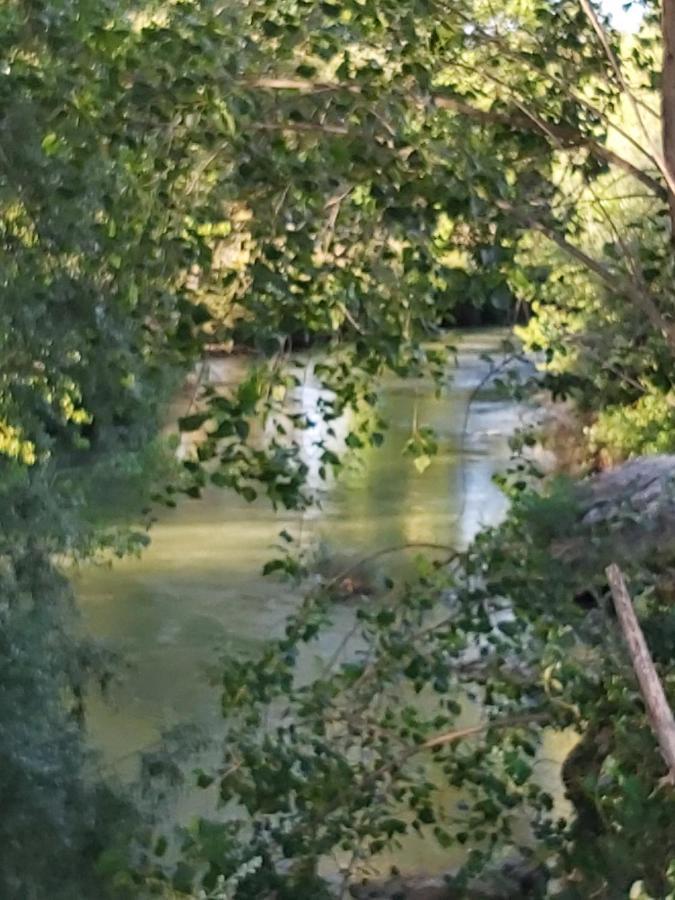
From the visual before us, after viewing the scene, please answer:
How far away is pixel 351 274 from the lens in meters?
1.82

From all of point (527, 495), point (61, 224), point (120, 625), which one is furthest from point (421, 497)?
point (61, 224)

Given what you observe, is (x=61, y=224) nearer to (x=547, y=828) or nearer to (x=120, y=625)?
(x=547, y=828)

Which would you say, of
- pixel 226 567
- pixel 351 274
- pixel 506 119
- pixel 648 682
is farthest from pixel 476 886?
pixel 226 567

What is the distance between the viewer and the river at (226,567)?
4602 mm

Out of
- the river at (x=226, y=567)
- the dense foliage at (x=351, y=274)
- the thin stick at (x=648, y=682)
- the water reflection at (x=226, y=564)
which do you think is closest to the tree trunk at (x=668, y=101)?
the dense foliage at (x=351, y=274)

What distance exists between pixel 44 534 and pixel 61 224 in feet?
4.45

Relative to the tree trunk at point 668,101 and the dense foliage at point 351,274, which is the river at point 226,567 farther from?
the tree trunk at point 668,101

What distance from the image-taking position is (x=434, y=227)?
1776 millimetres

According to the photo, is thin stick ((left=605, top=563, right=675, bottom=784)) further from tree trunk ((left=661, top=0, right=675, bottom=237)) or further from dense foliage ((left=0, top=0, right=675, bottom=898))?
tree trunk ((left=661, top=0, right=675, bottom=237))

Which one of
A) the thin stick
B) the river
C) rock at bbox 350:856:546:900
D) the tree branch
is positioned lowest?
the river

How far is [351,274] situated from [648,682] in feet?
2.29

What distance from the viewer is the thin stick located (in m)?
1.55

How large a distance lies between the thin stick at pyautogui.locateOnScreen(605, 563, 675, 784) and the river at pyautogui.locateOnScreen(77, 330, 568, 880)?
5.24 ft

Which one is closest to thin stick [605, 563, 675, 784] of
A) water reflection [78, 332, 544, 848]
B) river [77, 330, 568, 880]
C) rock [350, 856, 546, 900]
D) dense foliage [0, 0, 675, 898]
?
dense foliage [0, 0, 675, 898]
